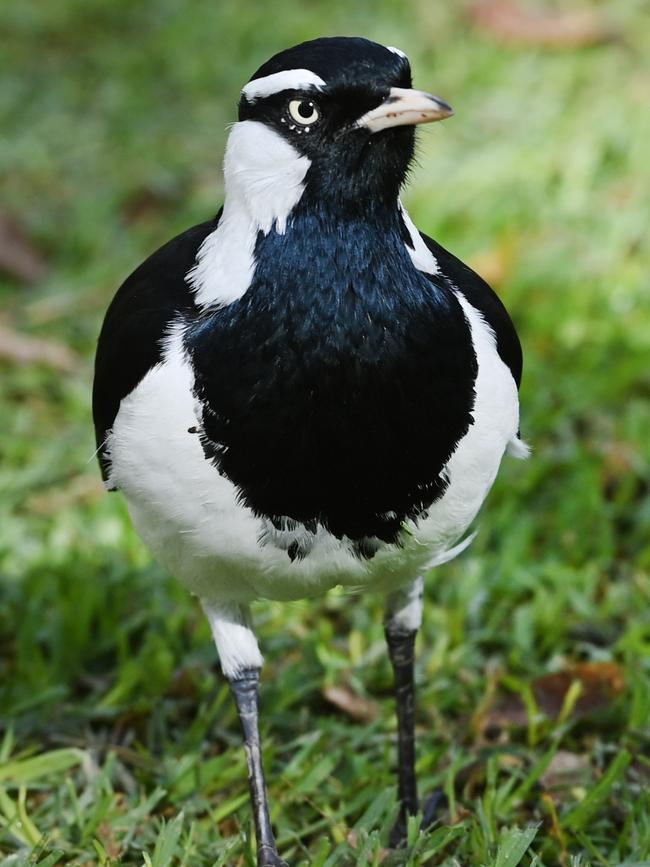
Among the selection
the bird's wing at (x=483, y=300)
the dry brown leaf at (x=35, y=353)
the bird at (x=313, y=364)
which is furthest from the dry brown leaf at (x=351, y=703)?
the dry brown leaf at (x=35, y=353)

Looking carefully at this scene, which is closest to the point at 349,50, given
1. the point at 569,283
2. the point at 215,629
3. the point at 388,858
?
the point at 215,629

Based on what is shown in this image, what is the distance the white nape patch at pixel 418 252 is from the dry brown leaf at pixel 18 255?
3078mm

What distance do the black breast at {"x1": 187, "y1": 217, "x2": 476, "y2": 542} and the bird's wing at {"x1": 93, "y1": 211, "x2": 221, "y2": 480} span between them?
0.13 m

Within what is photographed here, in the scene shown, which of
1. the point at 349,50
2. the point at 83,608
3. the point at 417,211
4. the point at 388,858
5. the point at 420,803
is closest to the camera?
the point at 349,50

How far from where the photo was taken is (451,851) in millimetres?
2830

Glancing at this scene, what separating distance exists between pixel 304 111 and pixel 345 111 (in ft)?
0.24

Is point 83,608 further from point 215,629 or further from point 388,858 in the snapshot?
point 388,858

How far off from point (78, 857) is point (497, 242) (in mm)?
3176

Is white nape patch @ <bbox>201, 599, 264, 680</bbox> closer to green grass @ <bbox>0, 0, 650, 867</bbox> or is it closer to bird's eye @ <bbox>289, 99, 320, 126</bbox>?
green grass @ <bbox>0, 0, 650, 867</bbox>

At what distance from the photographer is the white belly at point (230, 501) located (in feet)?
7.99

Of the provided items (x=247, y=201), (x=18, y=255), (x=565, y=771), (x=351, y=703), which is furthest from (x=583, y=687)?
(x=18, y=255)

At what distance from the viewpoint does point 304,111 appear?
2303 millimetres

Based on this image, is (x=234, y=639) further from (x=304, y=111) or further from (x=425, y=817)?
(x=304, y=111)

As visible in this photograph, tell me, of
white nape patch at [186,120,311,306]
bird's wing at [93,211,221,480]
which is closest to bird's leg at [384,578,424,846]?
A: bird's wing at [93,211,221,480]
